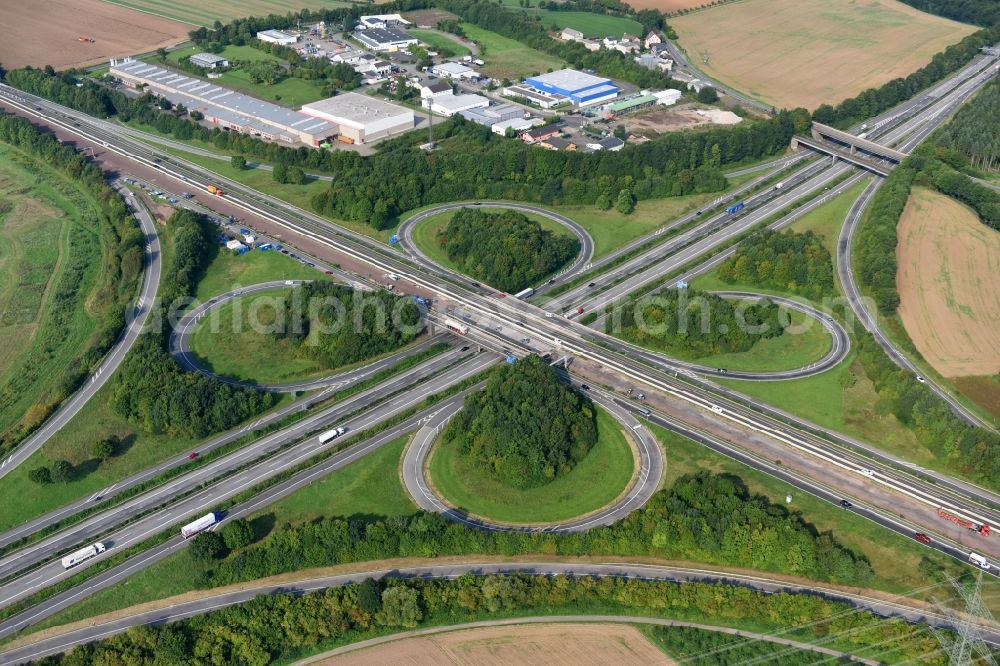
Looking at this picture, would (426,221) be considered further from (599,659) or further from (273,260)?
(599,659)

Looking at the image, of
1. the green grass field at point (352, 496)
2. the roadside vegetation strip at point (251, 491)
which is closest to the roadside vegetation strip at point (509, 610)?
the roadside vegetation strip at point (251, 491)

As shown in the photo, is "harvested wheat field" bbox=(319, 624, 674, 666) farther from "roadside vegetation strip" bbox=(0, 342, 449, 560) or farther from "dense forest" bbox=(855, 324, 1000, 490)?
"dense forest" bbox=(855, 324, 1000, 490)

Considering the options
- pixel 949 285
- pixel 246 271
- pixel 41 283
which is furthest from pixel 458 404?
pixel 949 285

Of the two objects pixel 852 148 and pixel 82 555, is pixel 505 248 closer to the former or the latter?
pixel 82 555

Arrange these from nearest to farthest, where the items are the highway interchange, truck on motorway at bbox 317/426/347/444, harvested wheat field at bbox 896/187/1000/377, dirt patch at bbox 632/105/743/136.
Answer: the highway interchange, truck on motorway at bbox 317/426/347/444, harvested wheat field at bbox 896/187/1000/377, dirt patch at bbox 632/105/743/136

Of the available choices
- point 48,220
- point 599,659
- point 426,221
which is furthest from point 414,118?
point 599,659

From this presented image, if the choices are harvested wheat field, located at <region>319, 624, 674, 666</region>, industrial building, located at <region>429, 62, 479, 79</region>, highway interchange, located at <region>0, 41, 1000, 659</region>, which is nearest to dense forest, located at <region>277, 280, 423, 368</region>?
highway interchange, located at <region>0, 41, 1000, 659</region>

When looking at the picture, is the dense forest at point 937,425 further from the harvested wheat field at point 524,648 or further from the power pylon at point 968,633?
the harvested wheat field at point 524,648
